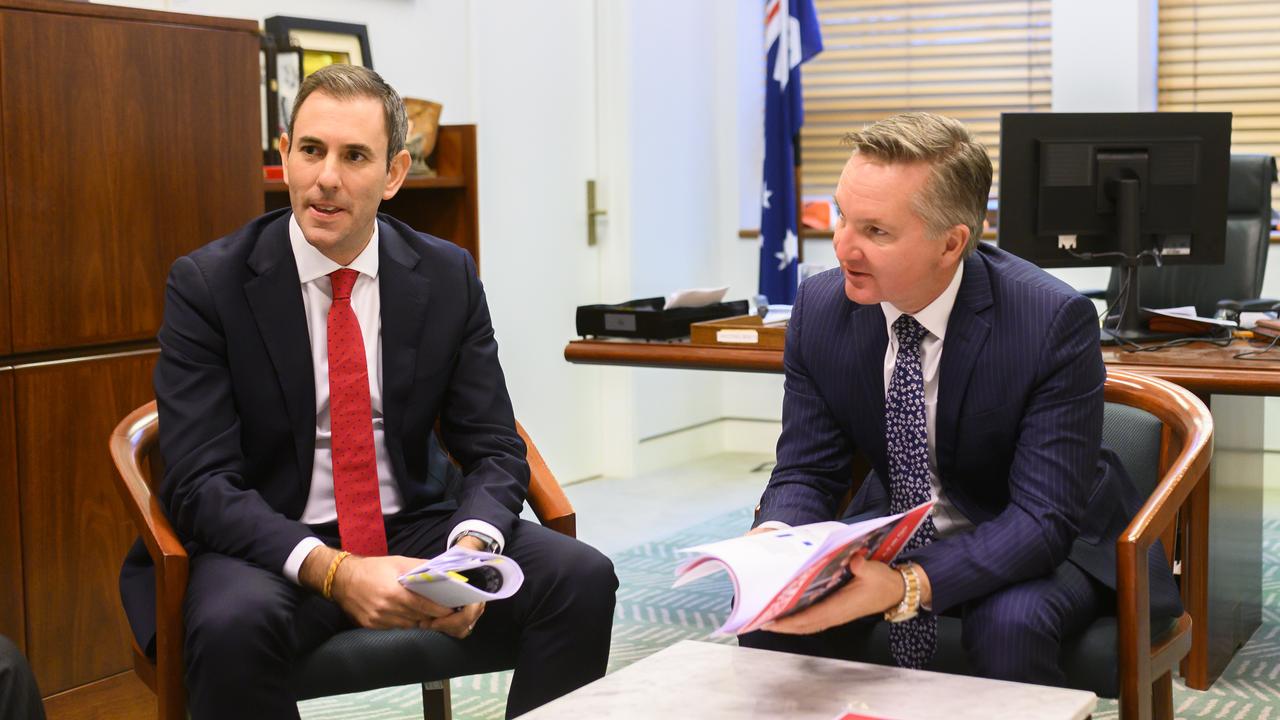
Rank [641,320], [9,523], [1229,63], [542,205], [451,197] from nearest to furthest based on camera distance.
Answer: [9,523]
[641,320]
[451,197]
[542,205]
[1229,63]

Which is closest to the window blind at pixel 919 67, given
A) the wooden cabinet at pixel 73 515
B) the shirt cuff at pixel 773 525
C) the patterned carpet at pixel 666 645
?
the patterned carpet at pixel 666 645

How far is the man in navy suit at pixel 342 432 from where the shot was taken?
2098mm

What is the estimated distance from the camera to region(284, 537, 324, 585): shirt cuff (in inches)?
82.6

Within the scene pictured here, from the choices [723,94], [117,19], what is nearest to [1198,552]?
[117,19]

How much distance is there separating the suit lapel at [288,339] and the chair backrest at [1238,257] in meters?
3.02

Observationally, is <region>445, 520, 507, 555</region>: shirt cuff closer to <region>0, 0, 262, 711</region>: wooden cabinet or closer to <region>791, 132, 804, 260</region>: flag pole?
<region>0, 0, 262, 711</region>: wooden cabinet

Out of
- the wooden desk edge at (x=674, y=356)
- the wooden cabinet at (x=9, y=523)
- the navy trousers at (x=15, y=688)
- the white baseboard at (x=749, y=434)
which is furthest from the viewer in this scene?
the white baseboard at (x=749, y=434)

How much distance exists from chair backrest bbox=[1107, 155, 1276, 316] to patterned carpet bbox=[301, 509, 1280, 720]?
2.73 feet

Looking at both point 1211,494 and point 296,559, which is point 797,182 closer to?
point 1211,494

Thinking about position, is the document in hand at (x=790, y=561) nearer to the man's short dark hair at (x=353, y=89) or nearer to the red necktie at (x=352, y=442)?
the red necktie at (x=352, y=442)

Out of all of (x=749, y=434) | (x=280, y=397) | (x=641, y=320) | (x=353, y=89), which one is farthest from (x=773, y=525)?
(x=749, y=434)

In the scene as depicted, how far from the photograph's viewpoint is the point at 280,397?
2.24 meters

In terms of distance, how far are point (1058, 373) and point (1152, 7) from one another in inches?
171

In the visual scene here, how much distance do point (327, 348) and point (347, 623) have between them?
446 mm
